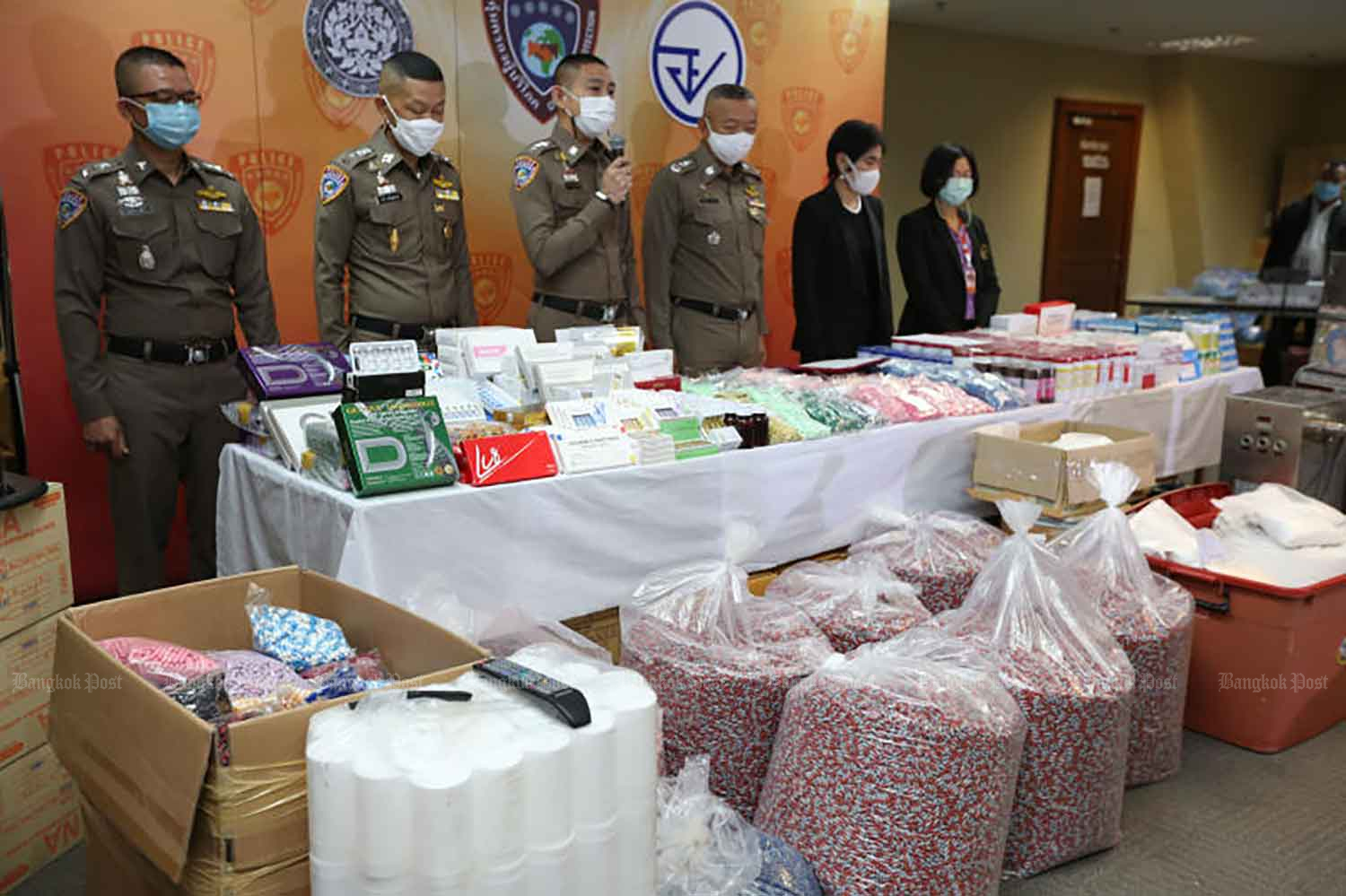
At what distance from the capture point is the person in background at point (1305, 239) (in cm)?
752

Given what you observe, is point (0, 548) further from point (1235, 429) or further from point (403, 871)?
point (1235, 429)

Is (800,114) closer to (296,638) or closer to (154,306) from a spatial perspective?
(154,306)

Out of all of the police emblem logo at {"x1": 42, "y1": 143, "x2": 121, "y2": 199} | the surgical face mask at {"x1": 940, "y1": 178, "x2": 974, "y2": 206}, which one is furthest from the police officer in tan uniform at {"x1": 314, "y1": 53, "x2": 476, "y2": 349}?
the surgical face mask at {"x1": 940, "y1": 178, "x2": 974, "y2": 206}

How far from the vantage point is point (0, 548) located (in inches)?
80.7

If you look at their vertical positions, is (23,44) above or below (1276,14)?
below

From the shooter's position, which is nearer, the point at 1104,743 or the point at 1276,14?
the point at 1104,743

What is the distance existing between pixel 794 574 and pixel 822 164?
12.2 ft

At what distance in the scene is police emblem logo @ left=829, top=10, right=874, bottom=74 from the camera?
5.58 metres

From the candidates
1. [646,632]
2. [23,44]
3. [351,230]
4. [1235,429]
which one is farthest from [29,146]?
[1235,429]

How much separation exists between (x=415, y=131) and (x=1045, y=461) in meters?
2.10

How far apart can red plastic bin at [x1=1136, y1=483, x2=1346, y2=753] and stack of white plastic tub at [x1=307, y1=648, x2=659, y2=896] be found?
6.19 ft

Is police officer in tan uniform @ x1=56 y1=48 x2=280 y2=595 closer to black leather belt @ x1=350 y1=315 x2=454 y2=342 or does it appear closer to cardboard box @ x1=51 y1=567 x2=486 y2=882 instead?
black leather belt @ x1=350 y1=315 x2=454 y2=342

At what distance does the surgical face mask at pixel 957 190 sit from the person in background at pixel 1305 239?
13.8 feet

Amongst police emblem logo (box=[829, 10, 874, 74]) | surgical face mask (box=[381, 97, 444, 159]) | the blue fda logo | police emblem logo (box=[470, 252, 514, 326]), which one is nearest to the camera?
surgical face mask (box=[381, 97, 444, 159])
